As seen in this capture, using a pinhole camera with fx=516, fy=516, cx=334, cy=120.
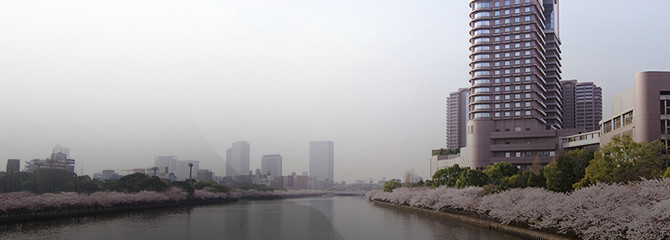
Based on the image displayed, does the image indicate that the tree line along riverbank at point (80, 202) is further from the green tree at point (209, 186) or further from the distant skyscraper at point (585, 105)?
the distant skyscraper at point (585, 105)

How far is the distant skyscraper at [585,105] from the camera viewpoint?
183 meters

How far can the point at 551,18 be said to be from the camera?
14875cm

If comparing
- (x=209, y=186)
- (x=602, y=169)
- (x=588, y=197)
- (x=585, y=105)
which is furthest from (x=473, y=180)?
(x=585, y=105)

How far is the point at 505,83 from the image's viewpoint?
123 meters

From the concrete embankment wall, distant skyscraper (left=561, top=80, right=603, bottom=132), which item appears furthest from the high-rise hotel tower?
Answer: the concrete embankment wall

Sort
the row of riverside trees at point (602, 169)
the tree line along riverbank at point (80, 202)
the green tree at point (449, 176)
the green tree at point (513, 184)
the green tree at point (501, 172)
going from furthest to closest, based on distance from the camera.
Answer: the green tree at point (449, 176) < the green tree at point (501, 172) < the tree line along riverbank at point (80, 202) < the green tree at point (513, 184) < the row of riverside trees at point (602, 169)

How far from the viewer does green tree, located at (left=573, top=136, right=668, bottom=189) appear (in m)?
42.3

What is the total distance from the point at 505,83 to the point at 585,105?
84.1m

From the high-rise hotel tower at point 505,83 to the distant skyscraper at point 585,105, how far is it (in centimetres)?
6366

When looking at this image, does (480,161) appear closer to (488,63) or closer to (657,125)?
(488,63)

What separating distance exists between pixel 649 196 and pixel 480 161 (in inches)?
3522

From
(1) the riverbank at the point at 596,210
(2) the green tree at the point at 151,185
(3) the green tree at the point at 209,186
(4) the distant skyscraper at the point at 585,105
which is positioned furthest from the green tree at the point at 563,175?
(4) the distant skyscraper at the point at 585,105

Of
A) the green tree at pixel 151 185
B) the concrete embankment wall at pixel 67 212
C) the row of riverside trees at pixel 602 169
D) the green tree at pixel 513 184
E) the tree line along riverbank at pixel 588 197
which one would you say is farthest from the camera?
the green tree at pixel 151 185

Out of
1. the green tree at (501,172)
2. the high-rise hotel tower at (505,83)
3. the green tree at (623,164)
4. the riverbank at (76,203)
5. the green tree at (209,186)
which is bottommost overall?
the green tree at (209,186)
